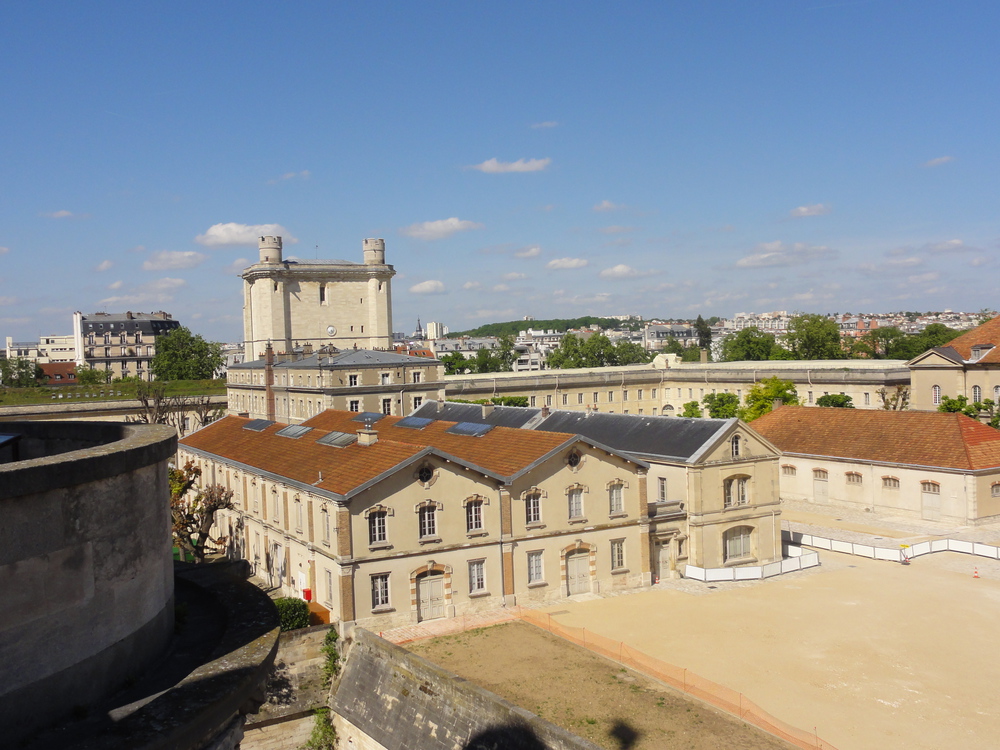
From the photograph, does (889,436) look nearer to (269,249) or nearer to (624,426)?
(624,426)

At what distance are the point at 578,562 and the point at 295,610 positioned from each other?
10778 millimetres

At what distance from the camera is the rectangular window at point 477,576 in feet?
93.5

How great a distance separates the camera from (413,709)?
67.4ft

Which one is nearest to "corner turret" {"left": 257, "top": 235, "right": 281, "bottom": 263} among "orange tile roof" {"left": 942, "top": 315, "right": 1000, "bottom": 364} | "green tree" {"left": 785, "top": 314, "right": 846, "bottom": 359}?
"orange tile roof" {"left": 942, "top": 315, "right": 1000, "bottom": 364}

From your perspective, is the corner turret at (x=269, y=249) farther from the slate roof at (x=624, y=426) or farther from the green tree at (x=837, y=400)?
the green tree at (x=837, y=400)

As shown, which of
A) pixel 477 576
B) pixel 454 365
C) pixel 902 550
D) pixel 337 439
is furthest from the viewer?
pixel 454 365

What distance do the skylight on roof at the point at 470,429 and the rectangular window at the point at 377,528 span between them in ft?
29.6

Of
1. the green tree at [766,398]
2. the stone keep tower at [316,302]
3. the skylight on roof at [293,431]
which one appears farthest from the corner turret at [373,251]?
the skylight on roof at [293,431]

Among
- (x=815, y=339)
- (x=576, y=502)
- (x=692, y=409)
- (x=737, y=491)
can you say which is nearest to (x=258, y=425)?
(x=576, y=502)

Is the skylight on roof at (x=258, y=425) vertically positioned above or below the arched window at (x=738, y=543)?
above

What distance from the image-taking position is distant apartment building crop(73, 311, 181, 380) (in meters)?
130

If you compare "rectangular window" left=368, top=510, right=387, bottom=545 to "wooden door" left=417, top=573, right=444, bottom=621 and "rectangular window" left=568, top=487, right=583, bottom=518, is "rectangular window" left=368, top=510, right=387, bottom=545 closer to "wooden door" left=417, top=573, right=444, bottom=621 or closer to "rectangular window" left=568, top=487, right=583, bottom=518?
"wooden door" left=417, top=573, right=444, bottom=621

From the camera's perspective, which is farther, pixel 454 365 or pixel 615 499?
pixel 454 365

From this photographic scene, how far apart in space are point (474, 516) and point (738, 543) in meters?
12.5
